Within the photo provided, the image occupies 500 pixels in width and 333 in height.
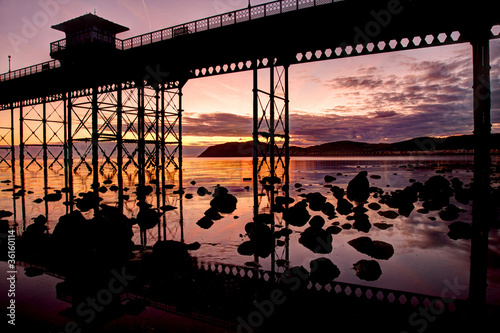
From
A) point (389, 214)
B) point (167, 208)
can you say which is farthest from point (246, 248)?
point (389, 214)

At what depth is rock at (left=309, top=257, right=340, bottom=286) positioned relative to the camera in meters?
4.54

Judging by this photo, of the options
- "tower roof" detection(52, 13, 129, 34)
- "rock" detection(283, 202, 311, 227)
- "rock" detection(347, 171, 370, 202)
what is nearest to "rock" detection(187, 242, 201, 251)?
"rock" detection(283, 202, 311, 227)

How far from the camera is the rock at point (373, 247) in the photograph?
589 centimetres

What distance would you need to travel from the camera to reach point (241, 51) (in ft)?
49.0

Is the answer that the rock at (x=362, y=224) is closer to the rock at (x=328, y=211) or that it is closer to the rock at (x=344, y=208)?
the rock at (x=328, y=211)

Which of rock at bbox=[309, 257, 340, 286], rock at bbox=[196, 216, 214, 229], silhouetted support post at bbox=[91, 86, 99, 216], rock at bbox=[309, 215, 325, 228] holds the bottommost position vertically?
rock at bbox=[309, 257, 340, 286]

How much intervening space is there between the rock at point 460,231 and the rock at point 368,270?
330cm

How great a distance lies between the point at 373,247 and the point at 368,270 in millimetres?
1555

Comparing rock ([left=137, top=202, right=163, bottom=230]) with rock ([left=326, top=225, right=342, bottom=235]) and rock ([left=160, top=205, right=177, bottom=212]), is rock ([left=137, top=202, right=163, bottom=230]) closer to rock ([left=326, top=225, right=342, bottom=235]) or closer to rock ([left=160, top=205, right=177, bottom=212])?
rock ([left=160, top=205, right=177, bottom=212])

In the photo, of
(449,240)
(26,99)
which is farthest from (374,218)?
(26,99)

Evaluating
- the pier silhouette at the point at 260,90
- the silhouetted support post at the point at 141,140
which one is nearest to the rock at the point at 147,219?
the pier silhouette at the point at 260,90

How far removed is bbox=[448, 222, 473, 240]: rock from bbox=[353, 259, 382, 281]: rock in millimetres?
3304

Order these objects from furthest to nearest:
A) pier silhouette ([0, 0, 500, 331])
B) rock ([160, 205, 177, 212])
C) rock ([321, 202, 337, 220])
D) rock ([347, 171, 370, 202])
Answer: rock ([347, 171, 370, 202]), rock ([160, 205, 177, 212]), rock ([321, 202, 337, 220]), pier silhouette ([0, 0, 500, 331])

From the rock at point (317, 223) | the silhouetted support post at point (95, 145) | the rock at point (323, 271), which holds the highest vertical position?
the silhouetted support post at point (95, 145)
